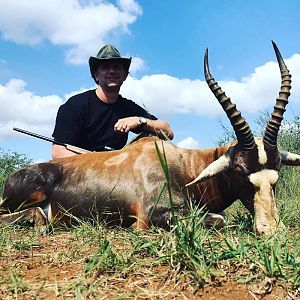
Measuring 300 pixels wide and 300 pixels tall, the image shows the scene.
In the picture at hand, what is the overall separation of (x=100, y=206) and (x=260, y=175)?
1769 mm

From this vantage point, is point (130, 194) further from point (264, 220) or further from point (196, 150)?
point (264, 220)

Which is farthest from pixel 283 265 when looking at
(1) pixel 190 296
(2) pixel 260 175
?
(2) pixel 260 175

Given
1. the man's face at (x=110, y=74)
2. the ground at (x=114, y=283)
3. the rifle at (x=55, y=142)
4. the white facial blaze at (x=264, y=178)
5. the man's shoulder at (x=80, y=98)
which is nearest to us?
the ground at (x=114, y=283)

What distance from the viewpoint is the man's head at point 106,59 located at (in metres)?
6.90

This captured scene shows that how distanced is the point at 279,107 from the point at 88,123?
291cm

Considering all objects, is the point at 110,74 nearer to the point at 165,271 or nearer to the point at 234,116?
the point at 234,116

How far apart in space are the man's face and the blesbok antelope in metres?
1.60

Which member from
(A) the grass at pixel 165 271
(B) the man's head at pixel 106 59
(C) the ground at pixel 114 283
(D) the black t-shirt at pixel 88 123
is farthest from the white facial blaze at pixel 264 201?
(B) the man's head at pixel 106 59

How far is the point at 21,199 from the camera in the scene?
524cm

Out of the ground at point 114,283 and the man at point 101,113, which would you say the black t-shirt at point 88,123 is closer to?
the man at point 101,113

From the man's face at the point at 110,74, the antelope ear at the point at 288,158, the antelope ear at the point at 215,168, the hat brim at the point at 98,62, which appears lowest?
the antelope ear at the point at 215,168

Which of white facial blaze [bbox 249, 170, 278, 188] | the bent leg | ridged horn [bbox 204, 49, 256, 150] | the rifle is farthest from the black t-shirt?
white facial blaze [bbox 249, 170, 278, 188]

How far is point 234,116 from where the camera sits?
4.68 meters

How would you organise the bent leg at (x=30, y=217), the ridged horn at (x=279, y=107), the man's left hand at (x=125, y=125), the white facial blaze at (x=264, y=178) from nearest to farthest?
the white facial blaze at (x=264, y=178)
the ridged horn at (x=279, y=107)
the bent leg at (x=30, y=217)
the man's left hand at (x=125, y=125)
